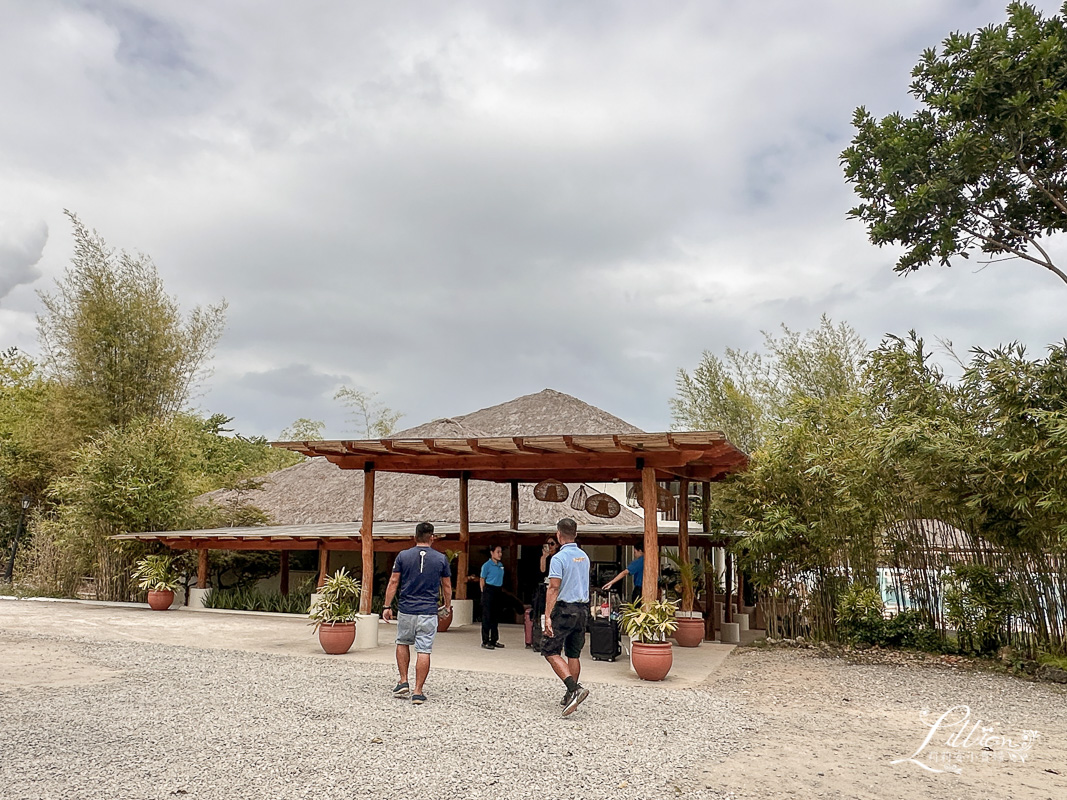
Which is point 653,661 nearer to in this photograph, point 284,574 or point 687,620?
point 687,620

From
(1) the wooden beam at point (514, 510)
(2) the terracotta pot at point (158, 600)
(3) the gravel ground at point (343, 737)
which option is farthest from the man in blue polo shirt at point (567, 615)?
(2) the terracotta pot at point (158, 600)

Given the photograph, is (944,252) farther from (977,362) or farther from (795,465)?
(795,465)

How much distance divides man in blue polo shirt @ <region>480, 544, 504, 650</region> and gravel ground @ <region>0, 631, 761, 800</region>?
1.94m

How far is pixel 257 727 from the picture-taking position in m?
5.29

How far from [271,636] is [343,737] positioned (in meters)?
6.07

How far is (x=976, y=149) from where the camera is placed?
30.6ft

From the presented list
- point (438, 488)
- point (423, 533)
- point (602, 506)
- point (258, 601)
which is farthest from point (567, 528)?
point (438, 488)

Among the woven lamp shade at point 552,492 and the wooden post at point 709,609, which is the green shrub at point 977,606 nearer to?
the wooden post at point 709,609

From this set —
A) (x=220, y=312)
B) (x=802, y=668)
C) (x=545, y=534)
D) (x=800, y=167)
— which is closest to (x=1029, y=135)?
(x=800, y=167)

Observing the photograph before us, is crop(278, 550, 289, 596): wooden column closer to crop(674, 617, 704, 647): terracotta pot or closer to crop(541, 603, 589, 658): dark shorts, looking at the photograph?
crop(674, 617, 704, 647): terracotta pot

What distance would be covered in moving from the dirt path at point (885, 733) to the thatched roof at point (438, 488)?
23.8 ft

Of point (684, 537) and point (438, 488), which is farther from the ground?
point (438, 488)

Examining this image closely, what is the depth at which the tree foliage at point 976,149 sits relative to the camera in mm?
8977

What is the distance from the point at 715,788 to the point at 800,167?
8886mm
